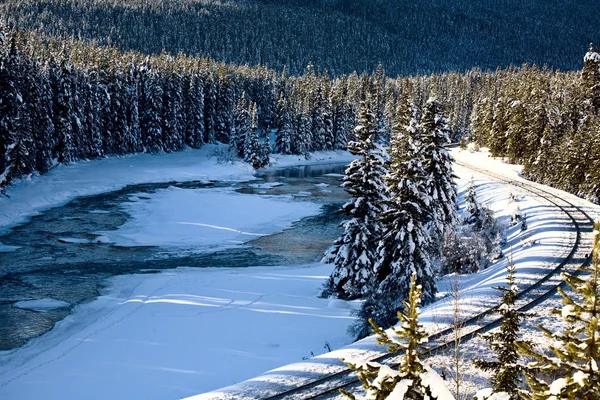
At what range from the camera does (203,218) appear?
4500cm

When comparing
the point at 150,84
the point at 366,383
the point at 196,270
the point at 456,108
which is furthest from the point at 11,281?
the point at 456,108

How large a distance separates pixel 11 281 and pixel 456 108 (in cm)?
11166

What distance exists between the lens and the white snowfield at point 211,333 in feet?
52.4

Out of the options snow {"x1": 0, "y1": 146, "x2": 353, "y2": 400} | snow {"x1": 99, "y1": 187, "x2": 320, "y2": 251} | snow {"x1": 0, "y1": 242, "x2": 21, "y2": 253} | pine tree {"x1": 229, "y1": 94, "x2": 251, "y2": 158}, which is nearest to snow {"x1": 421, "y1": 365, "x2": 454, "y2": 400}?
snow {"x1": 0, "y1": 146, "x2": 353, "y2": 400}

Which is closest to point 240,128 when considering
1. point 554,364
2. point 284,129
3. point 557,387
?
point 284,129

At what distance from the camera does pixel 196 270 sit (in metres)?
30.2

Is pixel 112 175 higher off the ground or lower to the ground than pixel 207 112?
lower

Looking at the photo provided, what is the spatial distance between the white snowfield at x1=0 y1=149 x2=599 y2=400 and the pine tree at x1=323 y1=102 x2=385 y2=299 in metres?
1.16

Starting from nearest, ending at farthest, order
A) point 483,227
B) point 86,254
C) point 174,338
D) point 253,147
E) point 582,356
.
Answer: point 582,356
point 174,338
point 483,227
point 86,254
point 253,147

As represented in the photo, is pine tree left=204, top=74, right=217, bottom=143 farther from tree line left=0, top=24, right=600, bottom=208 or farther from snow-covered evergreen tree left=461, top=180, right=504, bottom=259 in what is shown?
snow-covered evergreen tree left=461, top=180, right=504, bottom=259

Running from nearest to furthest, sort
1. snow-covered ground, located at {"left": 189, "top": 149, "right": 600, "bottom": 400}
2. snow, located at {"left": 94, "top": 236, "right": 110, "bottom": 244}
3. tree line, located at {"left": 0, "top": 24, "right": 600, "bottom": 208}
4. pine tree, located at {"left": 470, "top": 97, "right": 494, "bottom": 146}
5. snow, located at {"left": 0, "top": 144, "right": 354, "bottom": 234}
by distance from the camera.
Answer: snow-covered ground, located at {"left": 189, "top": 149, "right": 600, "bottom": 400}, snow, located at {"left": 94, "top": 236, "right": 110, "bottom": 244}, snow, located at {"left": 0, "top": 144, "right": 354, "bottom": 234}, tree line, located at {"left": 0, "top": 24, "right": 600, "bottom": 208}, pine tree, located at {"left": 470, "top": 97, "right": 494, "bottom": 146}

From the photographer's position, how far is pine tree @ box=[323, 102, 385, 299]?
24.7 m

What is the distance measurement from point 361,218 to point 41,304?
1546 centimetres

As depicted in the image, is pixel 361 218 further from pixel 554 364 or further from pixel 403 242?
pixel 554 364
